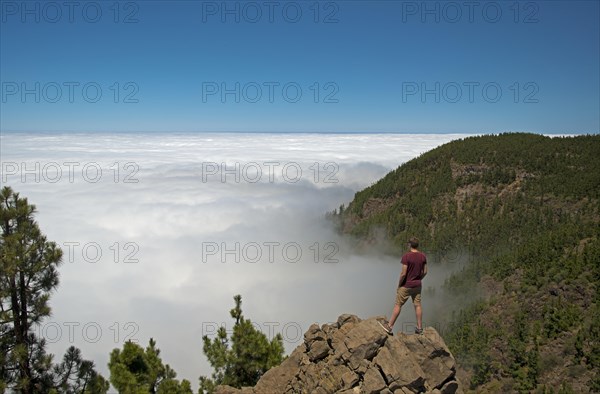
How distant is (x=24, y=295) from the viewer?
1376 cm

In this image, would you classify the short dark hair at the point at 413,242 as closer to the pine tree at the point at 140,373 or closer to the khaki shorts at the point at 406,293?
the khaki shorts at the point at 406,293

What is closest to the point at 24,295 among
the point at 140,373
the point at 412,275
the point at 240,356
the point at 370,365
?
the point at 140,373

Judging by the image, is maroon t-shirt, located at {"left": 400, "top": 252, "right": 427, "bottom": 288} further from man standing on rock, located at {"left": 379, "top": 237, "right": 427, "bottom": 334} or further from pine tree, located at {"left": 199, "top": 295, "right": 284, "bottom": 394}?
pine tree, located at {"left": 199, "top": 295, "right": 284, "bottom": 394}

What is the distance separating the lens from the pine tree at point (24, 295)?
42.9ft

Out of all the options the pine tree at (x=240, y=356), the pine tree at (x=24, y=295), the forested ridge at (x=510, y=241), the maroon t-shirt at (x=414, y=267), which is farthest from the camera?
the forested ridge at (x=510, y=241)

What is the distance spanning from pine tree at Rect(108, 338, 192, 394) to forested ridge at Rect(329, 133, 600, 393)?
1836 inches

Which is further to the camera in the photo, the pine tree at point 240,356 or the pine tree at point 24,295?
the pine tree at point 240,356

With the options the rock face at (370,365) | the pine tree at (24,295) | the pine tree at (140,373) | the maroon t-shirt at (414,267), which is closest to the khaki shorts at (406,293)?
the maroon t-shirt at (414,267)

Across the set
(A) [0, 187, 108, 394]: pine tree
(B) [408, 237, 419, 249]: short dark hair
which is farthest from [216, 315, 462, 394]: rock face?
(A) [0, 187, 108, 394]: pine tree

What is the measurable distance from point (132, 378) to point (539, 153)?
5732 inches

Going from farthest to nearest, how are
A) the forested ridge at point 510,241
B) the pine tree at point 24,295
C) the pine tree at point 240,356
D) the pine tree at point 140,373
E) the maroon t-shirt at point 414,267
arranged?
the forested ridge at point 510,241 < the pine tree at point 240,356 < the pine tree at point 140,373 < the maroon t-shirt at point 414,267 < the pine tree at point 24,295

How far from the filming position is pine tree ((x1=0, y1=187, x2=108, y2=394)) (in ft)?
42.9

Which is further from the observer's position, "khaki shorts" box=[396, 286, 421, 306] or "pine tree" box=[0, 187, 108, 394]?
"khaki shorts" box=[396, 286, 421, 306]

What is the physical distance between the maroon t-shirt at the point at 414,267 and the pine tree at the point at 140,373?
11031 mm
